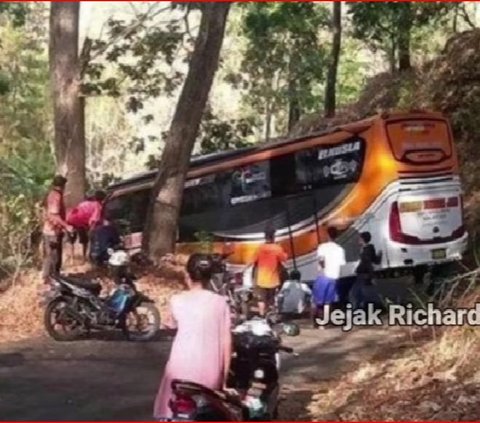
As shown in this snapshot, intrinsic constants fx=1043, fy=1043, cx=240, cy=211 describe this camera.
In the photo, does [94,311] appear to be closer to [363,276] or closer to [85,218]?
[85,218]

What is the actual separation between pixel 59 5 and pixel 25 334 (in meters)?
5.41

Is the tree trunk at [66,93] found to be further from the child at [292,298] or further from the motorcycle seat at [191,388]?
the motorcycle seat at [191,388]

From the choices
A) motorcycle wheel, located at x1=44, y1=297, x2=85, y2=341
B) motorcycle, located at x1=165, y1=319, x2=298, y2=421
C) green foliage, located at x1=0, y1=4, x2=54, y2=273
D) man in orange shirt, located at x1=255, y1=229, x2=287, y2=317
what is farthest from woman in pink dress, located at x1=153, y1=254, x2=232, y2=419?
green foliage, located at x1=0, y1=4, x2=54, y2=273

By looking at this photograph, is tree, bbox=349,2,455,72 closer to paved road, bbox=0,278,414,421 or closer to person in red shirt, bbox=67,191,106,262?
person in red shirt, bbox=67,191,106,262

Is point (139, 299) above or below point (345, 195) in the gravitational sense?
below

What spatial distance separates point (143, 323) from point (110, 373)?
214 cm

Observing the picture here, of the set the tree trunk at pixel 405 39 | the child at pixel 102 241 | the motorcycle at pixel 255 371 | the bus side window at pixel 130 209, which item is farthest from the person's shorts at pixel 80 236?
the tree trunk at pixel 405 39

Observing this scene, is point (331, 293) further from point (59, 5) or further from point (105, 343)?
point (59, 5)

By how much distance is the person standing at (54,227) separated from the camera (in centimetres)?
1420

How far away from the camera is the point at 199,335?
19.3ft

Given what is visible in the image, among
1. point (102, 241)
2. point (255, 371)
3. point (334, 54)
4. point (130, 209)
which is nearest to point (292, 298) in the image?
point (102, 241)

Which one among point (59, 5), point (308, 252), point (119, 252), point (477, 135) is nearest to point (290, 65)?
point (477, 135)

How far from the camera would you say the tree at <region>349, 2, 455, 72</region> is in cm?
2911

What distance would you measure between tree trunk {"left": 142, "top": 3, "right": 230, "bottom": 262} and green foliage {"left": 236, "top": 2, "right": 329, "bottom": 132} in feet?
53.4
